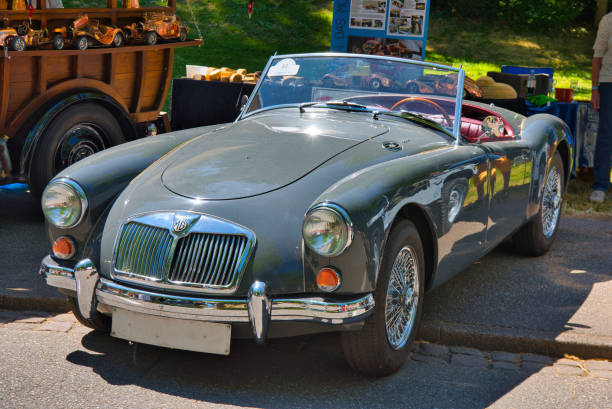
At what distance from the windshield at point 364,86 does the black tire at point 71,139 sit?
196 centimetres

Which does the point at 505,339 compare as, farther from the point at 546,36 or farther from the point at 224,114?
the point at 546,36

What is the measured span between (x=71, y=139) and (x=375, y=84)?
280 centimetres

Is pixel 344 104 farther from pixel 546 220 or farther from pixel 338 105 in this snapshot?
pixel 546 220

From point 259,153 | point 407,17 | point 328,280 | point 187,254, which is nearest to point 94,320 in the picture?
point 187,254

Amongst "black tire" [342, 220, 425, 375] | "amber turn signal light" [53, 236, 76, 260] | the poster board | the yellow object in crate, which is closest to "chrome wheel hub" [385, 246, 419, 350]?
"black tire" [342, 220, 425, 375]

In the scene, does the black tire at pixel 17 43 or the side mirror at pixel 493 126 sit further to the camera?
the black tire at pixel 17 43

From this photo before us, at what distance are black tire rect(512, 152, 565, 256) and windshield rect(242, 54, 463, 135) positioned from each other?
1297 mm

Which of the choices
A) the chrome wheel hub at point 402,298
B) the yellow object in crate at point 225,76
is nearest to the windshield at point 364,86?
the chrome wheel hub at point 402,298

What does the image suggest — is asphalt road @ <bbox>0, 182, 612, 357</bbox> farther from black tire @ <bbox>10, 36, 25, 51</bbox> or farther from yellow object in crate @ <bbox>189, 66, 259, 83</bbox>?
yellow object in crate @ <bbox>189, 66, 259, 83</bbox>

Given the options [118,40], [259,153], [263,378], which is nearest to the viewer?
[263,378]

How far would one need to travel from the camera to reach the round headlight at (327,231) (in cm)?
343

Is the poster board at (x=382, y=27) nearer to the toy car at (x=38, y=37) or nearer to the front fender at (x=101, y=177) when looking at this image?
the toy car at (x=38, y=37)

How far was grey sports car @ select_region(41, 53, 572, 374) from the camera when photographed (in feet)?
11.3

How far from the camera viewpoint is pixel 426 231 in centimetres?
414
